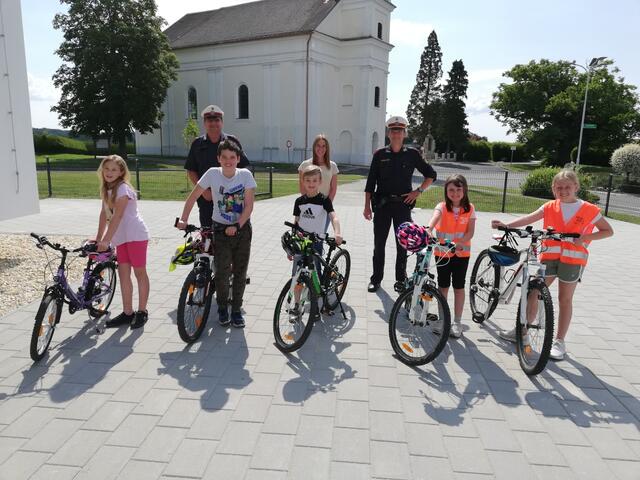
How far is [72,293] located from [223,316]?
4.69 ft

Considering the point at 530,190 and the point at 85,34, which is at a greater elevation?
the point at 85,34

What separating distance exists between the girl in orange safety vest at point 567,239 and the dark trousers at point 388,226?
5.64 ft

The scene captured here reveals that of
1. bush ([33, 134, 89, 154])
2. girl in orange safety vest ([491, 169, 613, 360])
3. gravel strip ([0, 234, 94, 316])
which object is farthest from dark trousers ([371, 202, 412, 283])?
bush ([33, 134, 89, 154])

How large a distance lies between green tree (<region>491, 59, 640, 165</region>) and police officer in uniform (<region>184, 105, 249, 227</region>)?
5169cm

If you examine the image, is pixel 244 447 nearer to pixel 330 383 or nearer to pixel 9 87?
pixel 330 383

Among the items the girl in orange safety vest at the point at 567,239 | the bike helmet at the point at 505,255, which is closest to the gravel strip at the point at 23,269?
the bike helmet at the point at 505,255

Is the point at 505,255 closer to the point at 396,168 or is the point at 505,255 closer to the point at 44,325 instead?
the point at 396,168

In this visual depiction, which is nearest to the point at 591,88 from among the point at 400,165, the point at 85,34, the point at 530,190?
the point at 530,190

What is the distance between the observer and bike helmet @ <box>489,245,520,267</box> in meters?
4.47

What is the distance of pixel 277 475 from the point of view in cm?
270

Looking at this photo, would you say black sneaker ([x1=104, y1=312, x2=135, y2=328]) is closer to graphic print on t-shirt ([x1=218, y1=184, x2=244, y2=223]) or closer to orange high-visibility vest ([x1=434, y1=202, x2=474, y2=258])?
graphic print on t-shirt ([x1=218, y1=184, x2=244, y2=223])

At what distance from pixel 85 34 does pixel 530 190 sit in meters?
35.5

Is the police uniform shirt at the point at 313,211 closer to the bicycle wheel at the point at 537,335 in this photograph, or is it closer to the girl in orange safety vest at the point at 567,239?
the girl in orange safety vest at the point at 567,239

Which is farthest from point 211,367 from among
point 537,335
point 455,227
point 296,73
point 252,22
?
point 252,22
